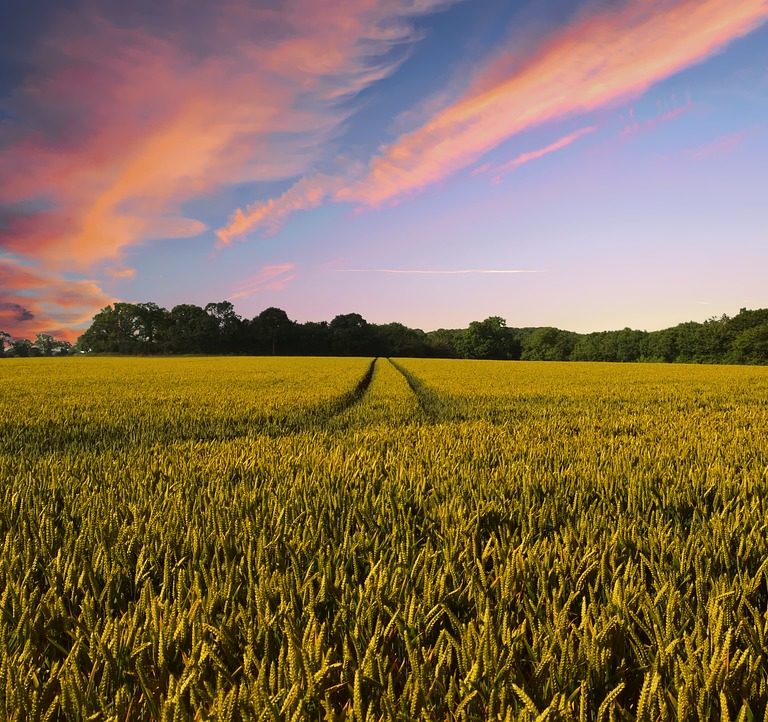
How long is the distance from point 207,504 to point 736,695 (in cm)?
298

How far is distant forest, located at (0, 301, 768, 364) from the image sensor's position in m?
105

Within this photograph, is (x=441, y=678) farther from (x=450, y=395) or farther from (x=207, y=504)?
(x=450, y=395)

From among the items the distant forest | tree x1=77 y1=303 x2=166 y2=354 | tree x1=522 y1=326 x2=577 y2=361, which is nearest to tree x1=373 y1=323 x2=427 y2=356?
the distant forest

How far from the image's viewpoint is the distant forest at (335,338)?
4126 inches

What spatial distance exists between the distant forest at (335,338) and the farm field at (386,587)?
110552 mm

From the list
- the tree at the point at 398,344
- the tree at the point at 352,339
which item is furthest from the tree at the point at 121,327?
the tree at the point at 398,344

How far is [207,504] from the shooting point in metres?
3.28

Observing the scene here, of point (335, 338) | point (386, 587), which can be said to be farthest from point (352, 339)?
point (386, 587)

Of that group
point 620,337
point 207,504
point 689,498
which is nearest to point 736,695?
point 689,498

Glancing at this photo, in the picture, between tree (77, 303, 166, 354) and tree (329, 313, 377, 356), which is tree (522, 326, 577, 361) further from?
tree (77, 303, 166, 354)

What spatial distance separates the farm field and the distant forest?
110552 mm

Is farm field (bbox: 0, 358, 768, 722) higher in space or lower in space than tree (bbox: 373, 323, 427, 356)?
lower

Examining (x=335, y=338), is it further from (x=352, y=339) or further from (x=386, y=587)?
(x=386, y=587)

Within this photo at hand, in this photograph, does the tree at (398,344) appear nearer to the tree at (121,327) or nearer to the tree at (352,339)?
the tree at (352,339)
